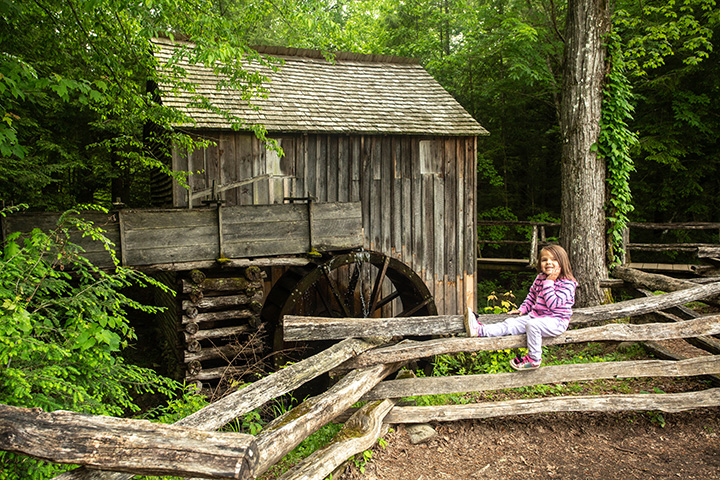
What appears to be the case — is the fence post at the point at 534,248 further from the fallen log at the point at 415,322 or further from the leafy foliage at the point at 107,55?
the leafy foliage at the point at 107,55

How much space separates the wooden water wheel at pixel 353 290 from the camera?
6.93 meters

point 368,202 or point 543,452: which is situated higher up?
point 368,202

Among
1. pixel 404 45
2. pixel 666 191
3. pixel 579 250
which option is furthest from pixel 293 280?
pixel 404 45

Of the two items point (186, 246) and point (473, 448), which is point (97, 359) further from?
point (473, 448)

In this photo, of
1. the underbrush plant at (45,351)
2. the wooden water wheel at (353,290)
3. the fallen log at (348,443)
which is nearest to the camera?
the underbrush plant at (45,351)

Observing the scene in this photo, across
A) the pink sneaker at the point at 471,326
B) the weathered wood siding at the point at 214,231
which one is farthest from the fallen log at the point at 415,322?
the weathered wood siding at the point at 214,231

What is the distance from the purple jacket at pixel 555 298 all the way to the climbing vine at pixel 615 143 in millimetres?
3395

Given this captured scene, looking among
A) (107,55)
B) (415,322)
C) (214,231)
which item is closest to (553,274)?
(415,322)

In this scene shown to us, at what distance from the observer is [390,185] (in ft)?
27.4

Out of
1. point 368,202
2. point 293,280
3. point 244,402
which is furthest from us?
point 368,202

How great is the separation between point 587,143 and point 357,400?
531 cm

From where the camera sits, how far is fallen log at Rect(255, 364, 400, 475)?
2.84 meters

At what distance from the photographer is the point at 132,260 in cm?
549

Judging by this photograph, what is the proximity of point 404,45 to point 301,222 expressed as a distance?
43.7 feet
